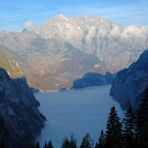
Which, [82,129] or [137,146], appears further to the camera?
[82,129]

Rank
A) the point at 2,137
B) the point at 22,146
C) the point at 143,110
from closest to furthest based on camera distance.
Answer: the point at 143,110 < the point at 2,137 < the point at 22,146

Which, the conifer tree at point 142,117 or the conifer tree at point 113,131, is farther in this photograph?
the conifer tree at point 113,131

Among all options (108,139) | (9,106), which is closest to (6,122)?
(9,106)

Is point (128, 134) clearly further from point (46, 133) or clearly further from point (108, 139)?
point (46, 133)

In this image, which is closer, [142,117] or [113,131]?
[142,117]

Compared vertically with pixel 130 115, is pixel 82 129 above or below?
below

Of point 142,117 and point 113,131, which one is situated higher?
point 142,117

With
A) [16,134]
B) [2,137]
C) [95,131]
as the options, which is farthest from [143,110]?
[95,131]

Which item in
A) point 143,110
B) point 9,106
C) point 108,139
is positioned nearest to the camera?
point 143,110

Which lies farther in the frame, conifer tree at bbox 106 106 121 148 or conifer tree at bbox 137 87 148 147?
conifer tree at bbox 106 106 121 148

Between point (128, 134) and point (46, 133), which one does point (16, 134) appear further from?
point (128, 134)
